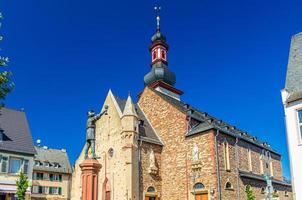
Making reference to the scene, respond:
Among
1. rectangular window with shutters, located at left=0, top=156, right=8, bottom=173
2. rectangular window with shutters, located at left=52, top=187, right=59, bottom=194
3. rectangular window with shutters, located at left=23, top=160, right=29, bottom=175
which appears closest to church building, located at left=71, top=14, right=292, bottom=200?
rectangular window with shutters, located at left=23, top=160, right=29, bottom=175

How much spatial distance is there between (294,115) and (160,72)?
3015cm

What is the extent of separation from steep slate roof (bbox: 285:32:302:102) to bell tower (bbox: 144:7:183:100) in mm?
26188

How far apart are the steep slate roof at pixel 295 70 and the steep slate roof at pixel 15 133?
2827 cm

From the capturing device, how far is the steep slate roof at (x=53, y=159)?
57.1m

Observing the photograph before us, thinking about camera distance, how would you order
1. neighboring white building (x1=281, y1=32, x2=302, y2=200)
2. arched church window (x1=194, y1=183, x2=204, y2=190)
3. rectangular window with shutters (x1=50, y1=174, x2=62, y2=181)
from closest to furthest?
neighboring white building (x1=281, y1=32, x2=302, y2=200), arched church window (x1=194, y1=183, x2=204, y2=190), rectangular window with shutters (x1=50, y1=174, x2=62, y2=181)

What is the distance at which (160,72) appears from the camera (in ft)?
156

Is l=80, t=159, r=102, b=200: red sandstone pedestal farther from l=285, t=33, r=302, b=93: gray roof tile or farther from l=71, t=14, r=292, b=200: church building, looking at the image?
l=71, t=14, r=292, b=200: church building

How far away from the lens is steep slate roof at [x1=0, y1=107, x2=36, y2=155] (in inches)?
1414

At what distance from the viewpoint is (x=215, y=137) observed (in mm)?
30422

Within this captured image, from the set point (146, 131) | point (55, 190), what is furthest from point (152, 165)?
point (55, 190)

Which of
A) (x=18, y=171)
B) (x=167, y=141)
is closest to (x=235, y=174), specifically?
(x=167, y=141)

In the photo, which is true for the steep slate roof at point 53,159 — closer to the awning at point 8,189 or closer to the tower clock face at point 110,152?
the awning at point 8,189

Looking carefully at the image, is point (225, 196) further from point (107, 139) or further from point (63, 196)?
point (63, 196)

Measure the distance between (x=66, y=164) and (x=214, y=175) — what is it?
38.0 m
